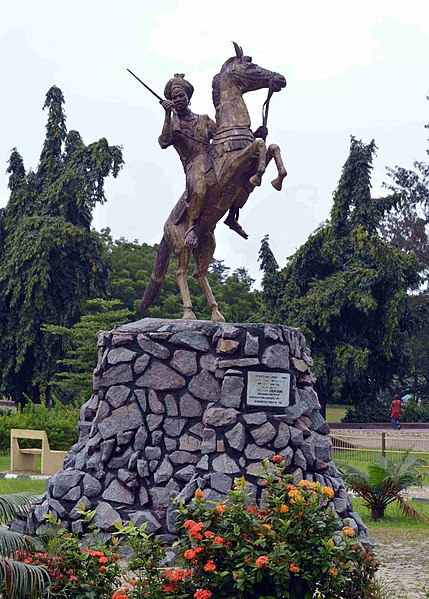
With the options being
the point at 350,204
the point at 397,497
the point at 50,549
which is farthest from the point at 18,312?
the point at 50,549

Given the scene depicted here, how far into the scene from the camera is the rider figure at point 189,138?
1015cm

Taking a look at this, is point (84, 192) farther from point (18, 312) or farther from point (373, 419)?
point (373, 419)

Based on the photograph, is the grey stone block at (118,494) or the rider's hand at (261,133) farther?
the rider's hand at (261,133)

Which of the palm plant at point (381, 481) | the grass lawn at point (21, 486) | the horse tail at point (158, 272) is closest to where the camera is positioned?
the horse tail at point (158, 272)

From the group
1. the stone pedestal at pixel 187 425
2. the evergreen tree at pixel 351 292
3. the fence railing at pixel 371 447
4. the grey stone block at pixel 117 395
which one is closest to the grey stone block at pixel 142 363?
the stone pedestal at pixel 187 425

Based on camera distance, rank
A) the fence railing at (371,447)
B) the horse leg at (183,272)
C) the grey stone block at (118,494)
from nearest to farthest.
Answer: the grey stone block at (118,494) → the horse leg at (183,272) → the fence railing at (371,447)

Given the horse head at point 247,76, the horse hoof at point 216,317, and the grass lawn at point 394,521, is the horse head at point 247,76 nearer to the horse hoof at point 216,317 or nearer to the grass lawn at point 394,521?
the horse hoof at point 216,317

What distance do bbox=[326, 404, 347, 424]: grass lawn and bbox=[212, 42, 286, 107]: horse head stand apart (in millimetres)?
27931

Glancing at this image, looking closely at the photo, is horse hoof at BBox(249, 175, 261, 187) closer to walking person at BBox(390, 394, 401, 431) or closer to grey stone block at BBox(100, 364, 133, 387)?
grey stone block at BBox(100, 364, 133, 387)

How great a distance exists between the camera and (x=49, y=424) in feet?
63.2

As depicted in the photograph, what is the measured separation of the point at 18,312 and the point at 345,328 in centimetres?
1076

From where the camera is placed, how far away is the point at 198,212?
1021 centimetres

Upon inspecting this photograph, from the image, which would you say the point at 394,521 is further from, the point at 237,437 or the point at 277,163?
the point at 277,163

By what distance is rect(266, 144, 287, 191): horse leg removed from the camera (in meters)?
9.92
